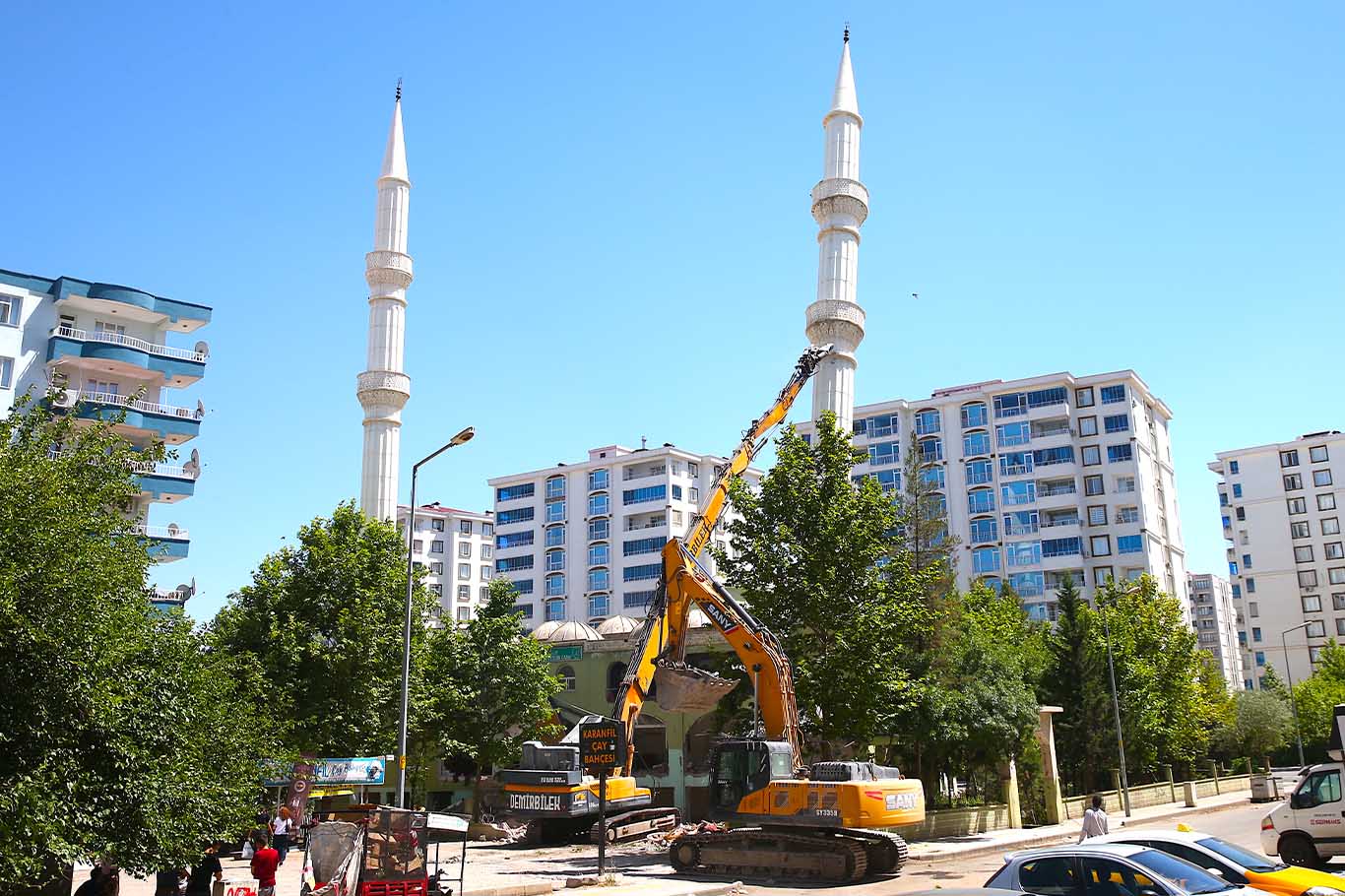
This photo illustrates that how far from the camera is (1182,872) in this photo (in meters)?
11.7

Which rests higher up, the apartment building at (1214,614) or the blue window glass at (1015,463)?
the blue window glass at (1015,463)

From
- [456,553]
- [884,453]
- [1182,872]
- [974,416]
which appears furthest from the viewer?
[456,553]

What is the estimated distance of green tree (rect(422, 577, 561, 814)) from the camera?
42781 millimetres

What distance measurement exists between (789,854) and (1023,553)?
65720 mm

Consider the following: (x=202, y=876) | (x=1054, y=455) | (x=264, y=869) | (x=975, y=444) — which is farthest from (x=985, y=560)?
(x=202, y=876)

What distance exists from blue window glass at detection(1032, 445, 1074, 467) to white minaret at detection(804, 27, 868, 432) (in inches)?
1554

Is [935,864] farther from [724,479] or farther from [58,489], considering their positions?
[58,489]

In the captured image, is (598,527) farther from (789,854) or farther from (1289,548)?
(789,854)

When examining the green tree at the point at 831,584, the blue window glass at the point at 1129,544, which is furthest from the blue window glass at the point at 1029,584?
the green tree at the point at 831,584

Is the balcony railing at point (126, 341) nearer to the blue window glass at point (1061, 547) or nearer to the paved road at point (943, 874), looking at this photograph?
the paved road at point (943, 874)

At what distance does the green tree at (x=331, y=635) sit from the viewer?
3397 cm

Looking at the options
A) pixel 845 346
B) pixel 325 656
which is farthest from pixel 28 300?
pixel 845 346

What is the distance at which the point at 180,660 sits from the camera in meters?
16.4

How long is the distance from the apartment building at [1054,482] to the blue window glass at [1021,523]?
76mm
